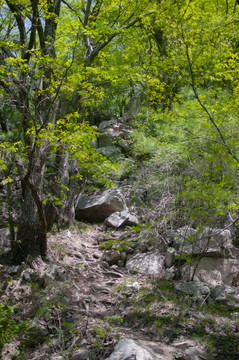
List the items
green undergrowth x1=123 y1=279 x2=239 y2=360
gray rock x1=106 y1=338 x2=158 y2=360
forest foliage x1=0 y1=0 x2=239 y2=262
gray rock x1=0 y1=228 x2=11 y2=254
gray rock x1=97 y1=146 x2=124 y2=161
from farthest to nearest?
gray rock x1=97 y1=146 x2=124 y2=161, gray rock x1=0 y1=228 x2=11 y2=254, forest foliage x1=0 y1=0 x2=239 y2=262, green undergrowth x1=123 y1=279 x2=239 y2=360, gray rock x1=106 y1=338 x2=158 y2=360

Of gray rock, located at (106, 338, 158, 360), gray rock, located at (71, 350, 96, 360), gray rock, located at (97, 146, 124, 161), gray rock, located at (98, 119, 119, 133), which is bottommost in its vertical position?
gray rock, located at (71, 350, 96, 360)

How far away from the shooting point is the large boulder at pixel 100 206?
9.46m

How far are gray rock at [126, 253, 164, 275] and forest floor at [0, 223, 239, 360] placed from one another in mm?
205

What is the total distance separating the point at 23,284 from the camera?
558 centimetres

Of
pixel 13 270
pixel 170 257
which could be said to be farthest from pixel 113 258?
pixel 13 270

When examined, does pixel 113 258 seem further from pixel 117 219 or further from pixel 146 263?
pixel 117 219

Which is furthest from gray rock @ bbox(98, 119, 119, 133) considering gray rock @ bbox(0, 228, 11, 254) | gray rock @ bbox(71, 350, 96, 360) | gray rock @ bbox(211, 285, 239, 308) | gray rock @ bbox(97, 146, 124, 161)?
gray rock @ bbox(71, 350, 96, 360)

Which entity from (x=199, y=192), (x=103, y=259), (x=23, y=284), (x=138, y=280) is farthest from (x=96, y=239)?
(x=199, y=192)

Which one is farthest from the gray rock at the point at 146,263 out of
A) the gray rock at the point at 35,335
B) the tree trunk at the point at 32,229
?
the gray rock at the point at 35,335

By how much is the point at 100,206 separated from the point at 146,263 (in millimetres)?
2953

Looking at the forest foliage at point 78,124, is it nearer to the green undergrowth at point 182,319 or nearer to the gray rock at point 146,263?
the gray rock at point 146,263

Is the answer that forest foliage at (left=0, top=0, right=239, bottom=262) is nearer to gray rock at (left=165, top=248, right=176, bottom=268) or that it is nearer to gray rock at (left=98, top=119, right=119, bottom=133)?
gray rock at (left=165, top=248, right=176, bottom=268)

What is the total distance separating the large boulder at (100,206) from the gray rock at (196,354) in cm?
569

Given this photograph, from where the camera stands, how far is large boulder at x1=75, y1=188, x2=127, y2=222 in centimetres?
946
